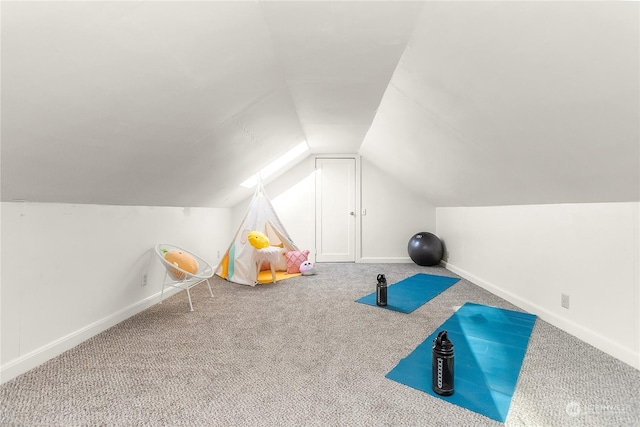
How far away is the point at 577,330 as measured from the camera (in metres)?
2.34

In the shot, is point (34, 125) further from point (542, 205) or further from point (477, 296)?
point (477, 296)

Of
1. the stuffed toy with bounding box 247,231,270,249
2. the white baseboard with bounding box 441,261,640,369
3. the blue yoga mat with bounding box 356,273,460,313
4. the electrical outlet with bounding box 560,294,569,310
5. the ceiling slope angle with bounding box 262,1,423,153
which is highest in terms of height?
the ceiling slope angle with bounding box 262,1,423,153

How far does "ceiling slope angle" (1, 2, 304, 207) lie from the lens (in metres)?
1.18

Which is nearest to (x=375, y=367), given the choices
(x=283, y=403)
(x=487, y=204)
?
(x=283, y=403)

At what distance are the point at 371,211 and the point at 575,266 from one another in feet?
12.1

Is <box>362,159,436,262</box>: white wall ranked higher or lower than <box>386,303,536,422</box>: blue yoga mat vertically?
higher

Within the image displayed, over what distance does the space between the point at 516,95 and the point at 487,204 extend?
2.28 meters

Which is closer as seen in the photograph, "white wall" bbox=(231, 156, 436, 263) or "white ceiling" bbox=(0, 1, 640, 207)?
"white ceiling" bbox=(0, 1, 640, 207)

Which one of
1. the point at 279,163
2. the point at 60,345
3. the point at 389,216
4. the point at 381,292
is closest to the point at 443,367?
the point at 381,292

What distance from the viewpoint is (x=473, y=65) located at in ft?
5.76

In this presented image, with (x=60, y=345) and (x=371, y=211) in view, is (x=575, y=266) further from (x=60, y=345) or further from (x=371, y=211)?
(x=60, y=345)

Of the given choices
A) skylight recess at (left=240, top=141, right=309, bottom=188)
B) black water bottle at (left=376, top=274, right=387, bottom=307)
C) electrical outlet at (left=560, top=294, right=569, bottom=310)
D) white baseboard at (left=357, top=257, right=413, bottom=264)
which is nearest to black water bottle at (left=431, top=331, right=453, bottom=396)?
black water bottle at (left=376, top=274, right=387, bottom=307)

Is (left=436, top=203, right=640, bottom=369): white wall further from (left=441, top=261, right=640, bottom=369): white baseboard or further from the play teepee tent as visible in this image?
the play teepee tent

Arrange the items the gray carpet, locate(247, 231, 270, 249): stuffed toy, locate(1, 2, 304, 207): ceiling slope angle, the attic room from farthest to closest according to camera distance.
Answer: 1. locate(247, 231, 270, 249): stuffed toy
2. the gray carpet
3. the attic room
4. locate(1, 2, 304, 207): ceiling slope angle
